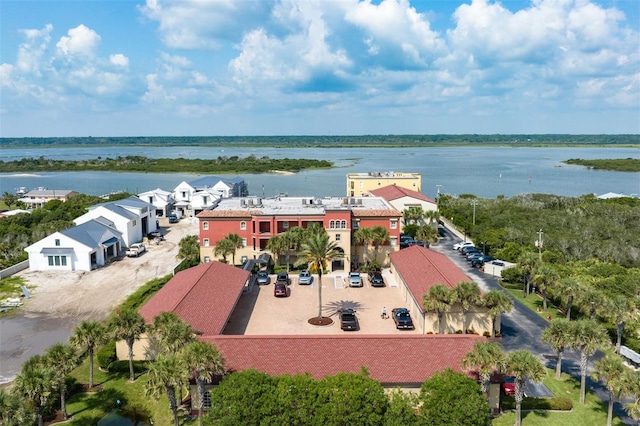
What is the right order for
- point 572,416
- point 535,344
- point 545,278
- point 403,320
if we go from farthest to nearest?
1. point 545,278
2. point 403,320
3. point 535,344
4. point 572,416

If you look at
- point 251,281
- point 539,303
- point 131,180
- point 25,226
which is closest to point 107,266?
point 251,281

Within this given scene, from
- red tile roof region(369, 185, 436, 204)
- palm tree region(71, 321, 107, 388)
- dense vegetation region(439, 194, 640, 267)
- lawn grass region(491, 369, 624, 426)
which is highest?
red tile roof region(369, 185, 436, 204)

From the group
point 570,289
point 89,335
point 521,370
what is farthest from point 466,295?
point 89,335

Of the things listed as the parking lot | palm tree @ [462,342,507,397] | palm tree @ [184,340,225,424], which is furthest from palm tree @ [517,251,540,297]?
palm tree @ [184,340,225,424]

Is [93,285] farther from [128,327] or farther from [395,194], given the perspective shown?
[395,194]

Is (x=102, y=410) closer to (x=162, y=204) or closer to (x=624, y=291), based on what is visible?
(x=624, y=291)

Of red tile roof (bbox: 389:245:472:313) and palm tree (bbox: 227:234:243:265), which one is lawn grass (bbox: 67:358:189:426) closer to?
red tile roof (bbox: 389:245:472:313)

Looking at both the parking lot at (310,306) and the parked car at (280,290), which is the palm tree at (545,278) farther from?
the parked car at (280,290)
